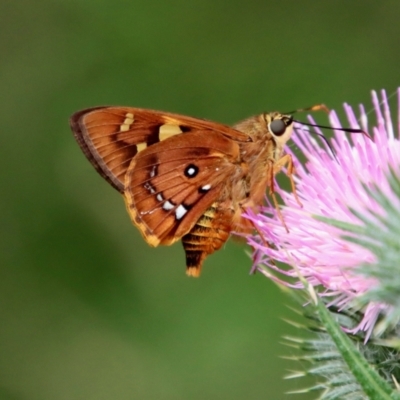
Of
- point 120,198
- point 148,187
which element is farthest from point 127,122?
point 120,198

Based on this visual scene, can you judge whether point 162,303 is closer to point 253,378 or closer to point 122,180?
point 253,378

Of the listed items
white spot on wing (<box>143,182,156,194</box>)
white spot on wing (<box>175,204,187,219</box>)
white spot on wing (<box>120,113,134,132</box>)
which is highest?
white spot on wing (<box>120,113,134,132</box>)

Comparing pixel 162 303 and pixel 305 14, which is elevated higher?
pixel 305 14

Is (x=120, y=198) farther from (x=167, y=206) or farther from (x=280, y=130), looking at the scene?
(x=280, y=130)

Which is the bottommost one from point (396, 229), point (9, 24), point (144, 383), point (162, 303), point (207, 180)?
point (144, 383)

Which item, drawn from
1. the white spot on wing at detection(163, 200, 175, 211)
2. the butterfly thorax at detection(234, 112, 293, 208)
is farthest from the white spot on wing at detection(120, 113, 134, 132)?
the butterfly thorax at detection(234, 112, 293, 208)

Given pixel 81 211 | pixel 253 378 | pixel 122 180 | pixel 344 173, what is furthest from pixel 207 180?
pixel 81 211

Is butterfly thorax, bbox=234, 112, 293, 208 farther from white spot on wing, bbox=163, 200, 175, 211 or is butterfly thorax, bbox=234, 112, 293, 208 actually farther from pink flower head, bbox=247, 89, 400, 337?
white spot on wing, bbox=163, 200, 175, 211
